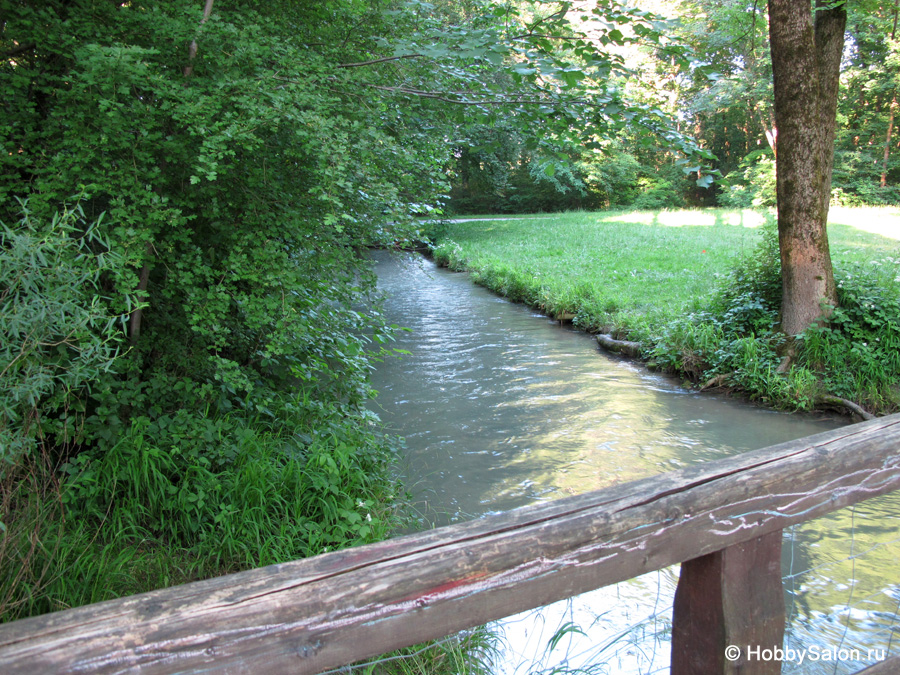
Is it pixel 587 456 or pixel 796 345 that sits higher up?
pixel 796 345

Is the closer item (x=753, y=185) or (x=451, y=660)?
(x=451, y=660)

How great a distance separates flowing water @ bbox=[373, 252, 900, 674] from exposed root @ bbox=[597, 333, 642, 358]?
8.2 inches

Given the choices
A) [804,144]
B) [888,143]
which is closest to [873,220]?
[888,143]

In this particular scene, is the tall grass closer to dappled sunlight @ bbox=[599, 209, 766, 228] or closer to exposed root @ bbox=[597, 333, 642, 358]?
exposed root @ bbox=[597, 333, 642, 358]

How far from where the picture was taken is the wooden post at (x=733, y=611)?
161 centimetres

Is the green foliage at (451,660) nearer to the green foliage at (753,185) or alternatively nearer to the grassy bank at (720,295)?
the grassy bank at (720,295)

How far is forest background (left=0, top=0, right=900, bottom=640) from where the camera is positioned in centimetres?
318

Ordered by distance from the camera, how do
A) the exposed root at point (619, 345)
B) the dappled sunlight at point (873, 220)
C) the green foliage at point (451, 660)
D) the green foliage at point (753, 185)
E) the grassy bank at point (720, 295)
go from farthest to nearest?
the green foliage at point (753, 185) → the dappled sunlight at point (873, 220) → the exposed root at point (619, 345) → the grassy bank at point (720, 295) → the green foliage at point (451, 660)

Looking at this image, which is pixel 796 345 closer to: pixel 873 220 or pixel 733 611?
pixel 733 611

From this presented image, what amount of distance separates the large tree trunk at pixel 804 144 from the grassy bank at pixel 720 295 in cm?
43

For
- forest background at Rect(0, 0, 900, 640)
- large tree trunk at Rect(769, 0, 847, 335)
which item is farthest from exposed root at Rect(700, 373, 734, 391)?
forest background at Rect(0, 0, 900, 640)

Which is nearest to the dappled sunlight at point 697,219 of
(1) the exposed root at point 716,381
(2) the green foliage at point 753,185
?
(2) the green foliage at point 753,185

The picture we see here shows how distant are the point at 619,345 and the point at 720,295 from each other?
1676 mm

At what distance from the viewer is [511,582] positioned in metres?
1.36
